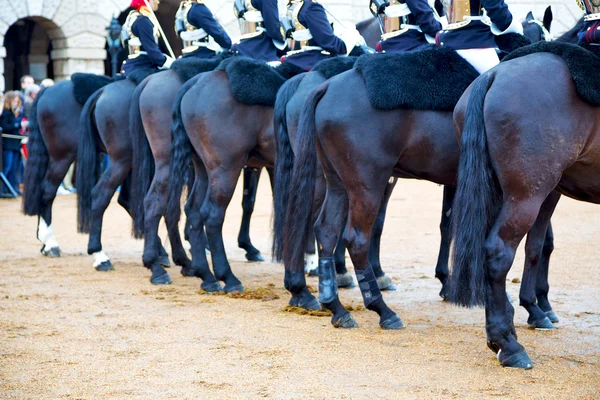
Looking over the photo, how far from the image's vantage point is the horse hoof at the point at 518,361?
192 inches

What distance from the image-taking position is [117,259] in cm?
1010

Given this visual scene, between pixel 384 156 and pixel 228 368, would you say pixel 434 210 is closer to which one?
pixel 384 156

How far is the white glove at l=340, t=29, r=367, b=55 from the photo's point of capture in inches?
299

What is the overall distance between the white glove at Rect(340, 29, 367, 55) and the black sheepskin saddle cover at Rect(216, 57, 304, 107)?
460 mm

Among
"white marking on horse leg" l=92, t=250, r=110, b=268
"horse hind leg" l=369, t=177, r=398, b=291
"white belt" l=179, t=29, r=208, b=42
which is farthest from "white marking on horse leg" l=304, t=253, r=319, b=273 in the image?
"white belt" l=179, t=29, r=208, b=42

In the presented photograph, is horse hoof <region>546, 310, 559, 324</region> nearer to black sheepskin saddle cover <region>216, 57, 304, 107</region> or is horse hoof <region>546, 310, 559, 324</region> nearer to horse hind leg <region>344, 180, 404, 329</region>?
horse hind leg <region>344, 180, 404, 329</region>

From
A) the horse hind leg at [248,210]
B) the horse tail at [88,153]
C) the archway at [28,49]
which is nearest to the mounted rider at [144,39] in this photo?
the horse tail at [88,153]

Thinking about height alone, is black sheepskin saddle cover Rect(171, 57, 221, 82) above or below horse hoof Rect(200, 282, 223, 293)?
above

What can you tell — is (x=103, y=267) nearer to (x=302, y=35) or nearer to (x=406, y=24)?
(x=302, y=35)

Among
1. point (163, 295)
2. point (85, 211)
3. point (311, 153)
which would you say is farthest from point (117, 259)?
point (311, 153)

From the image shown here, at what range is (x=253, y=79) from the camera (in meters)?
7.58

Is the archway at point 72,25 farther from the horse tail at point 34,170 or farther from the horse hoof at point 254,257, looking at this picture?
the horse hoof at point 254,257

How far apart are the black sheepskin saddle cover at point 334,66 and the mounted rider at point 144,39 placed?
3.00m

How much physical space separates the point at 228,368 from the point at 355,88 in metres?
2.10
